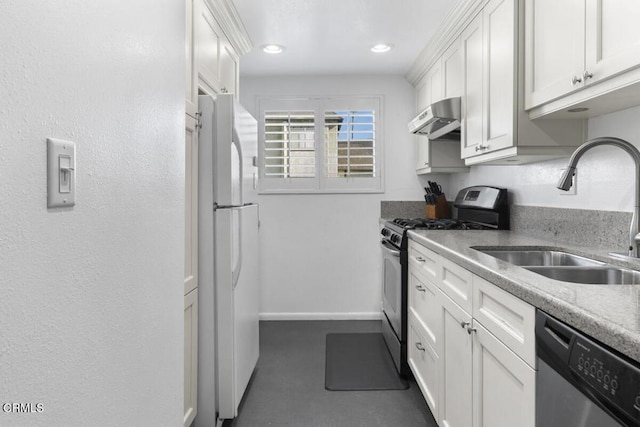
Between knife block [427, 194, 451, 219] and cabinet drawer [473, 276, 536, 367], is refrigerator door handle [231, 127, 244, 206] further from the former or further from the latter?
knife block [427, 194, 451, 219]

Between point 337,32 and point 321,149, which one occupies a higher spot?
point 337,32

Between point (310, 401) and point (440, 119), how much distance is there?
1.95 m

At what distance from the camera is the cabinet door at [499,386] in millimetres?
1002

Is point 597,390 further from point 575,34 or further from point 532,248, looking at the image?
point 575,34

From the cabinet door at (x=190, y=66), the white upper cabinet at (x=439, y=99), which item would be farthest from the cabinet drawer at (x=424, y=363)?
the cabinet door at (x=190, y=66)

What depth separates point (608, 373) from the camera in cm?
67

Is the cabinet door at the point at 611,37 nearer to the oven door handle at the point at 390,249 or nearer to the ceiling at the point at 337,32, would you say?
the ceiling at the point at 337,32

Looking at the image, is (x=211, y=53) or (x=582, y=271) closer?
(x=582, y=271)

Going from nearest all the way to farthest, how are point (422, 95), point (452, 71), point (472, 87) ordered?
point (472, 87) < point (452, 71) < point (422, 95)

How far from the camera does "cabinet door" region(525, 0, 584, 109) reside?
1414mm

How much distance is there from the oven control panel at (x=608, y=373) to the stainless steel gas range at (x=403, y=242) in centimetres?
174

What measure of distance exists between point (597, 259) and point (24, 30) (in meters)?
1.78

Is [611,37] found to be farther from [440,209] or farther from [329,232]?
[329,232]

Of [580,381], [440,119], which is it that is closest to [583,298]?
[580,381]
